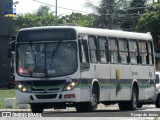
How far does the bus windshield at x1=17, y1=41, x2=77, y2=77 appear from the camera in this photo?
25938 millimetres

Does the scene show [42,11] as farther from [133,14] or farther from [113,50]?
[113,50]

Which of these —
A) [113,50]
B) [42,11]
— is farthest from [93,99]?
[42,11]

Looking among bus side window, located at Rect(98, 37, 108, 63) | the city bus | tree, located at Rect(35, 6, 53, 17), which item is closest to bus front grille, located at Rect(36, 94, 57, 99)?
the city bus

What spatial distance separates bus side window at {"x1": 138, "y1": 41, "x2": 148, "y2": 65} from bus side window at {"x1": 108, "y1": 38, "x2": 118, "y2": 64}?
2.45 metres

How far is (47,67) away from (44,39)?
3.71 feet

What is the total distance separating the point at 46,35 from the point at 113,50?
3.79 meters

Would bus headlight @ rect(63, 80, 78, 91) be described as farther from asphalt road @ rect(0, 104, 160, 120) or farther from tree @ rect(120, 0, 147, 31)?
tree @ rect(120, 0, 147, 31)

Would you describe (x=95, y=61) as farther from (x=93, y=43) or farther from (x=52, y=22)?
(x=52, y=22)

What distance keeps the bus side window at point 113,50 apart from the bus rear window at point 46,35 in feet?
10.4

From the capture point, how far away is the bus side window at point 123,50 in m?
30.0

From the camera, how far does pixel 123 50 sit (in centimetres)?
3017

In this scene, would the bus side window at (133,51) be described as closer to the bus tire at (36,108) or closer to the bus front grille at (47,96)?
the bus tire at (36,108)

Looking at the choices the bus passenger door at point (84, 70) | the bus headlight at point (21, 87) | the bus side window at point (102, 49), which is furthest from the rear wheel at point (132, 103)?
the bus headlight at point (21, 87)

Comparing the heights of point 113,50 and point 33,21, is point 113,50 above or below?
below
